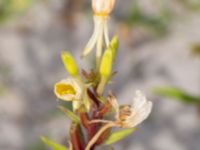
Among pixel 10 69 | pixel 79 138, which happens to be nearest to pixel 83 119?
pixel 79 138

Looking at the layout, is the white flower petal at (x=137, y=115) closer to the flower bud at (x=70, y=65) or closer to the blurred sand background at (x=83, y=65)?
the flower bud at (x=70, y=65)

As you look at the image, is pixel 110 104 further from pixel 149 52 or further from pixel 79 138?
pixel 149 52

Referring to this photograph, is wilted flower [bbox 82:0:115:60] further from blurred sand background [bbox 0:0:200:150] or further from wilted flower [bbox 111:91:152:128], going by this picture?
blurred sand background [bbox 0:0:200:150]

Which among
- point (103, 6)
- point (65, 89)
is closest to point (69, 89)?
point (65, 89)

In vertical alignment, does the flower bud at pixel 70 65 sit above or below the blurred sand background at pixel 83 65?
above

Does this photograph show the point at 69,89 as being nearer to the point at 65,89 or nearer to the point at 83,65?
the point at 65,89

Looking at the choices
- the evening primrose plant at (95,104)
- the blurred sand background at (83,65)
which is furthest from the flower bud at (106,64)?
the blurred sand background at (83,65)

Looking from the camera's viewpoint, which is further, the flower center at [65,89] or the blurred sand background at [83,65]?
the blurred sand background at [83,65]
